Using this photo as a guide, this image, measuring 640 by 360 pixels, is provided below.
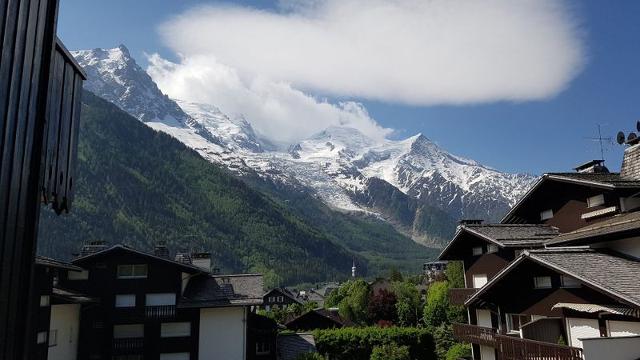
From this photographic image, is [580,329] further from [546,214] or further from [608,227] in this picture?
[546,214]

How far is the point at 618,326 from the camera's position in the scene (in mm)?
19094

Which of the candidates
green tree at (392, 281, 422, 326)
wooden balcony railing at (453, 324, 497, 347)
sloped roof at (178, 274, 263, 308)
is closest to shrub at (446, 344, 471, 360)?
wooden balcony railing at (453, 324, 497, 347)

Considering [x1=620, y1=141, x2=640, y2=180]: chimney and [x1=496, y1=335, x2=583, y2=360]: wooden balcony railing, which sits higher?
[x1=620, y1=141, x2=640, y2=180]: chimney

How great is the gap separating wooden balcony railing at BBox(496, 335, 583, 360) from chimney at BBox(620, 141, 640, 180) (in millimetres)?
9620

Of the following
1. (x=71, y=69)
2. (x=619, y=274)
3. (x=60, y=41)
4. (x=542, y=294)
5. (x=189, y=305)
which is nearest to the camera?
(x=60, y=41)

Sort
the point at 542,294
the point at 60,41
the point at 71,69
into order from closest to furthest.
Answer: the point at 60,41 < the point at 71,69 < the point at 542,294

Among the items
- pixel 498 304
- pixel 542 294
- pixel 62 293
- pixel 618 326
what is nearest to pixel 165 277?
pixel 62 293

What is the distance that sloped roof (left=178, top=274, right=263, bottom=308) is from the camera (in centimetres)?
3888

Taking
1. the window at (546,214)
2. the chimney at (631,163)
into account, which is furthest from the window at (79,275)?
the chimney at (631,163)

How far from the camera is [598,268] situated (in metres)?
19.5

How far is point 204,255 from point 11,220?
4529 cm

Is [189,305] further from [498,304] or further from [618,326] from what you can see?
[618,326]

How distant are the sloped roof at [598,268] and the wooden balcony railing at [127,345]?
27781 mm

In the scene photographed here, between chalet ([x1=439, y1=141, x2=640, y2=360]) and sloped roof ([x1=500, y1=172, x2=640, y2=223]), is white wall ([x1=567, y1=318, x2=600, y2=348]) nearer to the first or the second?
chalet ([x1=439, y1=141, x2=640, y2=360])
